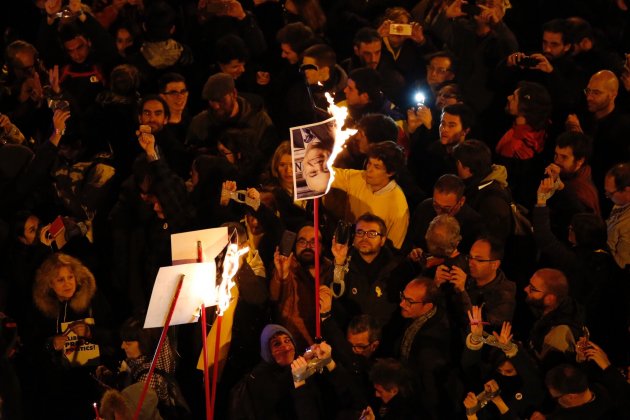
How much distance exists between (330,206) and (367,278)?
74 cm

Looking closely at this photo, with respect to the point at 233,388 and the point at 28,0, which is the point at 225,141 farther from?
the point at 28,0

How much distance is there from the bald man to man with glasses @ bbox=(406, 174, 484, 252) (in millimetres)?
1130

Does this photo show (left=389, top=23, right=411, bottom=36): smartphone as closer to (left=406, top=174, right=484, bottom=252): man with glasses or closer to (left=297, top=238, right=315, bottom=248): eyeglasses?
(left=406, top=174, right=484, bottom=252): man with glasses

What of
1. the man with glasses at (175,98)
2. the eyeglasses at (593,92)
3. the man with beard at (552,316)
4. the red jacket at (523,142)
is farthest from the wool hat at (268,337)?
the eyeglasses at (593,92)

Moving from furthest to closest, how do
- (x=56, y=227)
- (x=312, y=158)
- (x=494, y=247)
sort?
1. (x=56, y=227)
2. (x=494, y=247)
3. (x=312, y=158)

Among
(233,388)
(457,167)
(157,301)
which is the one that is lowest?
(233,388)

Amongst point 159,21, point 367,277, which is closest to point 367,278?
point 367,277

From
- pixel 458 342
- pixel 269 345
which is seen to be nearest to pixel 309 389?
pixel 269 345

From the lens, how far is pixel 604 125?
28.9ft

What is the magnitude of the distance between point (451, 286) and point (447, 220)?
16.4 inches

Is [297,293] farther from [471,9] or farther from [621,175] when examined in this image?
[471,9]

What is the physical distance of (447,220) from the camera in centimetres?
786

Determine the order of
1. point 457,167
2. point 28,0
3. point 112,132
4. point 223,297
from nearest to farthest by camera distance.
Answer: point 223,297
point 457,167
point 112,132
point 28,0

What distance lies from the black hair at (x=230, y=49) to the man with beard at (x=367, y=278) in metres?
1.99
